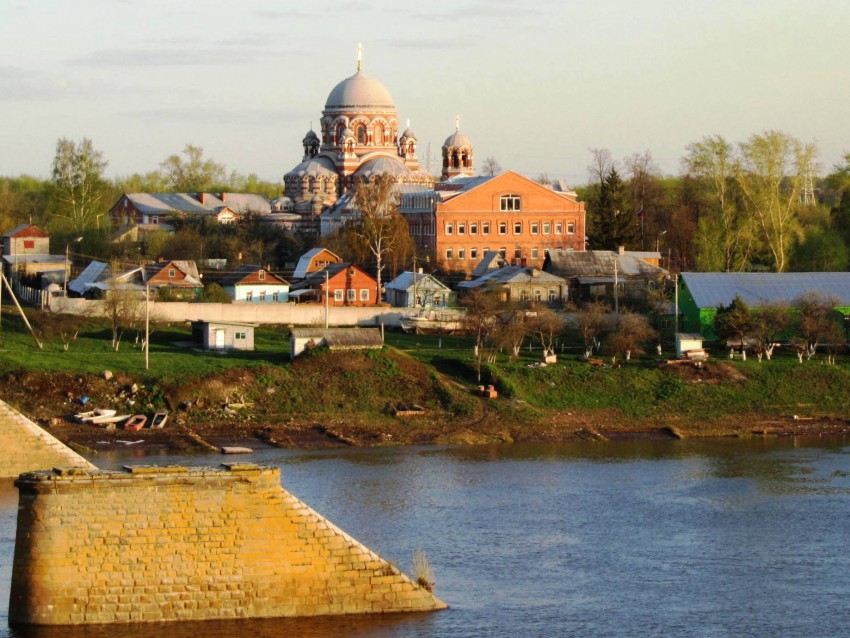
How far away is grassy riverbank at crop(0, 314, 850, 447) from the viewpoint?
44562 millimetres

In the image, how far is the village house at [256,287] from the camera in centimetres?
6462

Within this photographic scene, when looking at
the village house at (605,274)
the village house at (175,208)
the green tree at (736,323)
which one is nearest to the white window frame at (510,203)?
the village house at (605,274)

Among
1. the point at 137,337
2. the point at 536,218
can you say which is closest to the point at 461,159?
the point at 536,218

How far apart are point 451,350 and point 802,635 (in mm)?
28876

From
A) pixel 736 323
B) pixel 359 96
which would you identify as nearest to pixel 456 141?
pixel 359 96

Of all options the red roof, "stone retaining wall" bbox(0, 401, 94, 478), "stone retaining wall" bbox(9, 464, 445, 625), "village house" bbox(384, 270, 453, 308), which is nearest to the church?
"village house" bbox(384, 270, 453, 308)

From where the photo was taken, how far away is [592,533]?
103ft

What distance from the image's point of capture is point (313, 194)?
293ft

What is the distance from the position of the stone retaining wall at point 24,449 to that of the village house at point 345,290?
95.7ft

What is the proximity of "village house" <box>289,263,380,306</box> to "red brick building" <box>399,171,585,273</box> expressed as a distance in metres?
11.4

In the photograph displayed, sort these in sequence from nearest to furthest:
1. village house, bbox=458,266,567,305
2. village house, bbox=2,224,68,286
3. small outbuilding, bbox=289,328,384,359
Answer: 1. small outbuilding, bbox=289,328,384,359
2. village house, bbox=458,266,567,305
3. village house, bbox=2,224,68,286

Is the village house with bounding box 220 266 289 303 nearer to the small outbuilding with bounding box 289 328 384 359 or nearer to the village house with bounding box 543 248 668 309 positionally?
the village house with bounding box 543 248 668 309

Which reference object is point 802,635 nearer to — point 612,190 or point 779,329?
point 779,329

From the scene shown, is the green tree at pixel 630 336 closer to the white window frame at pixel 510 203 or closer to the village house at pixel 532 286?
the village house at pixel 532 286
